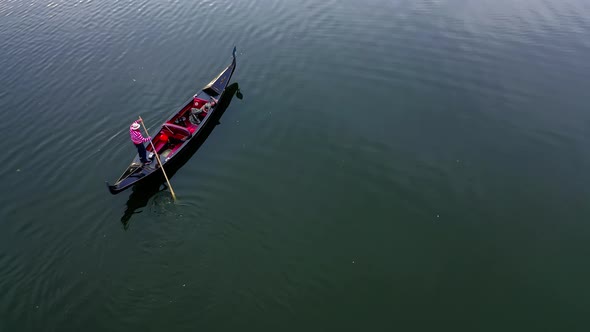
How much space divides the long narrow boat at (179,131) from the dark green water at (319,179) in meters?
0.94

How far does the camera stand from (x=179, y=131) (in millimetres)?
17641

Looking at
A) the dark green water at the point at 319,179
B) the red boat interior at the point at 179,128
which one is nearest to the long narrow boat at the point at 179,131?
the red boat interior at the point at 179,128

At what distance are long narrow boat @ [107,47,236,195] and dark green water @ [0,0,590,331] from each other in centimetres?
94

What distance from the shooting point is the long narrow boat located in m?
15.3

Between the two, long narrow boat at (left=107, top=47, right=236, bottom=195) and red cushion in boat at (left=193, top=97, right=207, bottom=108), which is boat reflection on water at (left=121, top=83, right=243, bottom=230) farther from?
red cushion in boat at (left=193, top=97, right=207, bottom=108)

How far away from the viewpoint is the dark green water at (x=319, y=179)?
11.9m

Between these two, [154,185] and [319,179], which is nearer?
[319,179]

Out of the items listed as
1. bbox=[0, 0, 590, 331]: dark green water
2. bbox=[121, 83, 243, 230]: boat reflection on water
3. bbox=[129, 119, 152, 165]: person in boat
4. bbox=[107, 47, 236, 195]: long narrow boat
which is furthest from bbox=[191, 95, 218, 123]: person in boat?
bbox=[129, 119, 152, 165]: person in boat

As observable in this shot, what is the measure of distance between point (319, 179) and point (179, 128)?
6841 mm

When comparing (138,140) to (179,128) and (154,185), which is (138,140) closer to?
(154,185)

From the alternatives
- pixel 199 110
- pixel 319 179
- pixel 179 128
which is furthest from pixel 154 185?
pixel 319 179

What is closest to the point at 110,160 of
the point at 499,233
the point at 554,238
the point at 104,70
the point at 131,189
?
the point at 131,189

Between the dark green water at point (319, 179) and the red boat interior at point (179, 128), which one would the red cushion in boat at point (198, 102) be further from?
the dark green water at point (319, 179)

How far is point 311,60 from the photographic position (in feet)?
73.9
